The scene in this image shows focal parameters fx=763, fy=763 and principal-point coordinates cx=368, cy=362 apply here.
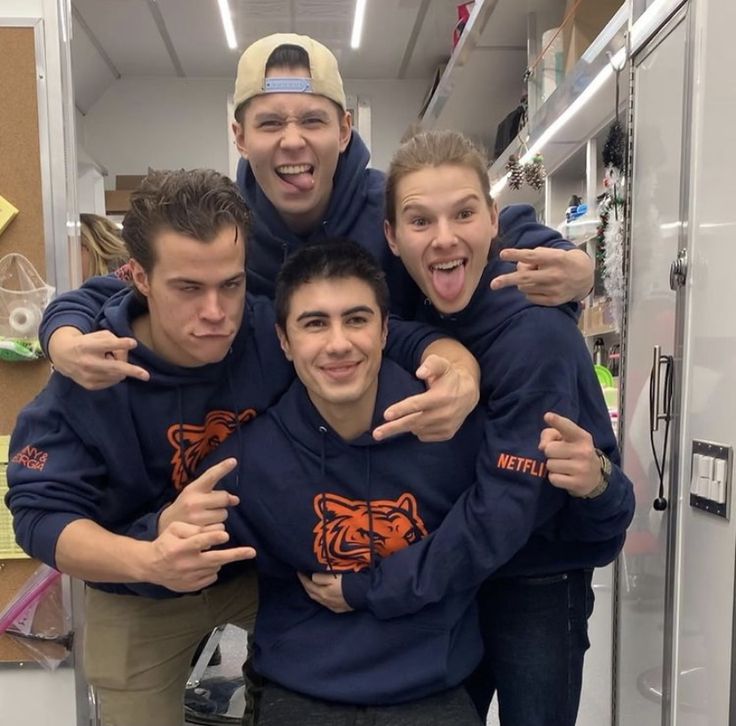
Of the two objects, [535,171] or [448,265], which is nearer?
[448,265]

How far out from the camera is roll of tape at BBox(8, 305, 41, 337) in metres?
1.86

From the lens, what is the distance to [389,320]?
4.98 ft

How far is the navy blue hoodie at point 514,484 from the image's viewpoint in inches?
51.2

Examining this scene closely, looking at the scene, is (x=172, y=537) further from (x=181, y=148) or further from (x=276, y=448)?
(x=181, y=148)

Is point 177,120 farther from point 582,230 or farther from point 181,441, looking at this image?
point 181,441

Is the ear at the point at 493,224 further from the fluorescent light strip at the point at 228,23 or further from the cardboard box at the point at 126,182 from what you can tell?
the cardboard box at the point at 126,182

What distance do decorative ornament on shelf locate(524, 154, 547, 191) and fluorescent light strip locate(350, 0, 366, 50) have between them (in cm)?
250

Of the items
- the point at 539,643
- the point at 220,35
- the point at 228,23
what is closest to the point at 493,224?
the point at 539,643

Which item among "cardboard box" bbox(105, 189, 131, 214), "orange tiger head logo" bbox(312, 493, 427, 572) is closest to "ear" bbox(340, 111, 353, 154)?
"orange tiger head logo" bbox(312, 493, 427, 572)

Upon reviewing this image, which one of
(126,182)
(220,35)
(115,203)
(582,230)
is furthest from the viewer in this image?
(126,182)

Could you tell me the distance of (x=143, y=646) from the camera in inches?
62.4

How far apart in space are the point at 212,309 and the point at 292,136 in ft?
1.35

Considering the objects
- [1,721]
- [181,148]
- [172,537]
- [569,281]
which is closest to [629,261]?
[569,281]

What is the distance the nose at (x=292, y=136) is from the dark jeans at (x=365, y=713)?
3.38 feet
